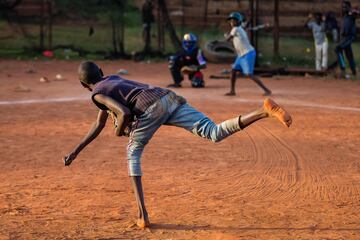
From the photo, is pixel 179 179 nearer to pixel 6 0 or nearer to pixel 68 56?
pixel 68 56

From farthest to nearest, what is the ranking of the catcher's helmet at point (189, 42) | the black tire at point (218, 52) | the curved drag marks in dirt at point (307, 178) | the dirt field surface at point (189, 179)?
the black tire at point (218, 52), the catcher's helmet at point (189, 42), the curved drag marks in dirt at point (307, 178), the dirt field surface at point (189, 179)

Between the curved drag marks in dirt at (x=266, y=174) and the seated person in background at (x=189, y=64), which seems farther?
the seated person in background at (x=189, y=64)

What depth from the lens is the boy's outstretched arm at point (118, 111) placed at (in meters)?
6.00

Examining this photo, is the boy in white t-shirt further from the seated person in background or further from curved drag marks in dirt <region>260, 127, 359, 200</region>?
curved drag marks in dirt <region>260, 127, 359, 200</region>

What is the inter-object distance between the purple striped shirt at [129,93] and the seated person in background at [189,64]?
10.5 metres

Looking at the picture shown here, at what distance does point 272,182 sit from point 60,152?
2927mm

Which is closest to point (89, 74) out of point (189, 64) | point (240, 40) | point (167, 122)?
point (167, 122)

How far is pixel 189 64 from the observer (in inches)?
673

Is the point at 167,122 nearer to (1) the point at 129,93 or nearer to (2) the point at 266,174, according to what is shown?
(1) the point at 129,93

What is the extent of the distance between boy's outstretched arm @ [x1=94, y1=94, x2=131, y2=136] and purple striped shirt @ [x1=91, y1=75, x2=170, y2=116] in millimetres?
66

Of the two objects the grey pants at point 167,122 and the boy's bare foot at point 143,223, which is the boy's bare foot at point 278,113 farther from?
the boy's bare foot at point 143,223

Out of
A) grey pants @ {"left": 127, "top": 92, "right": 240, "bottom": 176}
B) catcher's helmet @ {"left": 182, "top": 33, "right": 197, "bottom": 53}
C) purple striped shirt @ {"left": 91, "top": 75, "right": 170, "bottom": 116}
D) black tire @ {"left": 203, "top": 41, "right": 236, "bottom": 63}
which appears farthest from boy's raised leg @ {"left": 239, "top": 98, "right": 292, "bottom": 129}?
black tire @ {"left": 203, "top": 41, "right": 236, "bottom": 63}

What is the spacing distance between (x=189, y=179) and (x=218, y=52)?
15.7 m

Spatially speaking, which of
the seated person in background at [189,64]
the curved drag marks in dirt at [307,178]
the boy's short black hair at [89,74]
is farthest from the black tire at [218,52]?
the boy's short black hair at [89,74]
